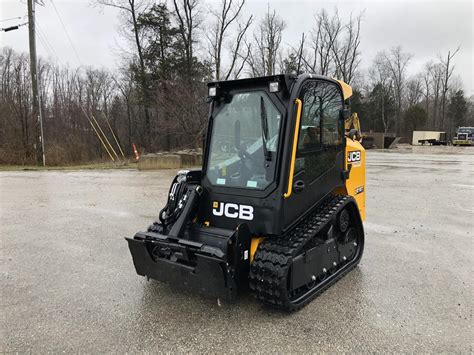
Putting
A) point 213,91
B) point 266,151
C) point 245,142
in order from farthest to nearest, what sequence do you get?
point 213,91 < point 245,142 < point 266,151

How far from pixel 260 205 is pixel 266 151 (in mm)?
525

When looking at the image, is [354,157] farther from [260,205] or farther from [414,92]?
[414,92]

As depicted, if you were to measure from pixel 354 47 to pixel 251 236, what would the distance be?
43.7 metres

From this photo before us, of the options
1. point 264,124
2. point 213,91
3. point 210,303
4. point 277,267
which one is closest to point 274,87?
point 264,124

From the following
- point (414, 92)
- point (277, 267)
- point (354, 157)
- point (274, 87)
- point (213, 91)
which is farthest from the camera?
point (414, 92)

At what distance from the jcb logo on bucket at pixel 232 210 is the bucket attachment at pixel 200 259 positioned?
0.17 metres

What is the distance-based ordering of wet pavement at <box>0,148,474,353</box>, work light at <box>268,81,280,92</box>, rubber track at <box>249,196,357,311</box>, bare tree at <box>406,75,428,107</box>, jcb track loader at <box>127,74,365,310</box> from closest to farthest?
1. wet pavement at <box>0,148,474,353</box>
2. rubber track at <box>249,196,357,311</box>
3. jcb track loader at <box>127,74,365,310</box>
4. work light at <box>268,81,280,92</box>
5. bare tree at <box>406,75,428,107</box>

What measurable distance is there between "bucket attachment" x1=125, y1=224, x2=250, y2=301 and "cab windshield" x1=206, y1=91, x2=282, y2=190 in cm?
54

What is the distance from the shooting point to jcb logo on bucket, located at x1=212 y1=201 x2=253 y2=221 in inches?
134

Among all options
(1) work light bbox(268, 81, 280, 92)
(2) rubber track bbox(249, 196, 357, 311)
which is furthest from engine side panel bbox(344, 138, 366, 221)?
(1) work light bbox(268, 81, 280, 92)

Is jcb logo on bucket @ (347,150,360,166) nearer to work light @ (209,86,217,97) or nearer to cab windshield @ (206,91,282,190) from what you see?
cab windshield @ (206,91,282,190)

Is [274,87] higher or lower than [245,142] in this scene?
higher

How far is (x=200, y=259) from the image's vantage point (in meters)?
3.08

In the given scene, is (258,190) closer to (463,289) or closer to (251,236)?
(251,236)
